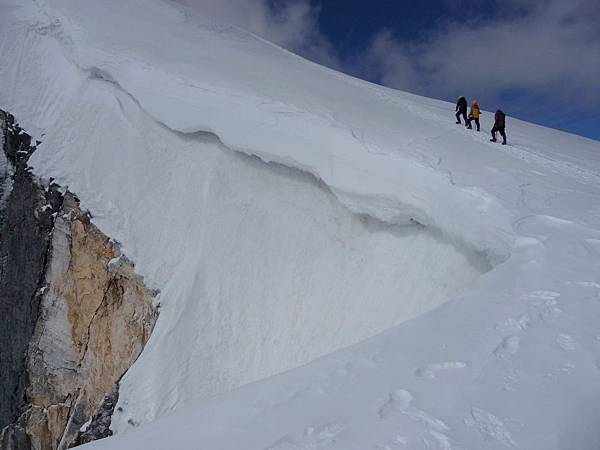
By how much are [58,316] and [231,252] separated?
445 centimetres

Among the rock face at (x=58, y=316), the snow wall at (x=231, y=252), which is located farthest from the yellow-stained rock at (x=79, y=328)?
the snow wall at (x=231, y=252)

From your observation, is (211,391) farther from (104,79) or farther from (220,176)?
(104,79)

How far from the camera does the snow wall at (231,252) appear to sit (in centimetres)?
466

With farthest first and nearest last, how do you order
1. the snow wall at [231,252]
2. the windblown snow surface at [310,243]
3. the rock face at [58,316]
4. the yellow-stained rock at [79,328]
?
the rock face at [58,316]
the yellow-stained rock at [79,328]
the snow wall at [231,252]
the windblown snow surface at [310,243]

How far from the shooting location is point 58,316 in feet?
26.7


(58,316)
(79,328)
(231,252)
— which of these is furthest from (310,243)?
(58,316)

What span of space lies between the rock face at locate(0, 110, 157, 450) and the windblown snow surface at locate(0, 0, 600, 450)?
52 cm

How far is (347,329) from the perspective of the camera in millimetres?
4715

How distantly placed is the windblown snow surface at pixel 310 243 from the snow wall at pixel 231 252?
29mm

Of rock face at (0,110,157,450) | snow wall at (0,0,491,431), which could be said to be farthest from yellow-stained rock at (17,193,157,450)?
snow wall at (0,0,491,431)

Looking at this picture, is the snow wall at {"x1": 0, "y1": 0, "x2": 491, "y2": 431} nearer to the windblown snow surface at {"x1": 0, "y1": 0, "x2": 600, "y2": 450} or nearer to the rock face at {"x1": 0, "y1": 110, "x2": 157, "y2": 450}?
the windblown snow surface at {"x1": 0, "y1": 0, "x2": 600, "y2": 450}

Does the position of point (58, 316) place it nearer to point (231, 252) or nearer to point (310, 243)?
point (231, 252)

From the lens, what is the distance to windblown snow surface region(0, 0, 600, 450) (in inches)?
79.7

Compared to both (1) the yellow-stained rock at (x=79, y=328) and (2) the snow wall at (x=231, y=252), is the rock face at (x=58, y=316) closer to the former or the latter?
(1) the yellow-stained rock at (x=79, y=328)
